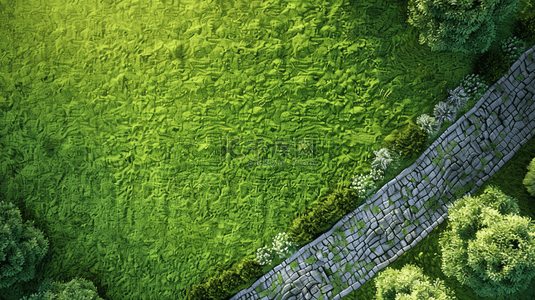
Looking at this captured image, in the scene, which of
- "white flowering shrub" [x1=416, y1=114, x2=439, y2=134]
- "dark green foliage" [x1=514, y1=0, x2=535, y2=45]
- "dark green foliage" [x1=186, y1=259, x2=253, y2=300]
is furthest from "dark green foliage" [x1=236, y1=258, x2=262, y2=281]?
"dark green foliage" [x1=514, y1=0, x2=535, y2=45]

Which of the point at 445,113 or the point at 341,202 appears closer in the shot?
the point at 341,202

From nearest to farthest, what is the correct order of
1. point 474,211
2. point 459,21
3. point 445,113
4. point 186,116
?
point 474,211 → point 459,21 → point 445,113 → point 186,116

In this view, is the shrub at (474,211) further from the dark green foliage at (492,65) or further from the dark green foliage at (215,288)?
the dark green foliage at (215,288)

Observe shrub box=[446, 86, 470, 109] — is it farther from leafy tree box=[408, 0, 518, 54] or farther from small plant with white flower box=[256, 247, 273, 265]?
small plant with white flower box=[256, 247, 273, 265]

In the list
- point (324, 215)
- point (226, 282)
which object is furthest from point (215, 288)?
point (324, 215)

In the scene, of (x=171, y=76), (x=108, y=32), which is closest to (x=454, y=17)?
(x=171, y=76)

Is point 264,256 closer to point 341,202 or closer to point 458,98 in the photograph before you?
point 341,202

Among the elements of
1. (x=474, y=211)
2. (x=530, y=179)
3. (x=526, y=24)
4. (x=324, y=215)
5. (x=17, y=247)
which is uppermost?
(x=17, y=247)
